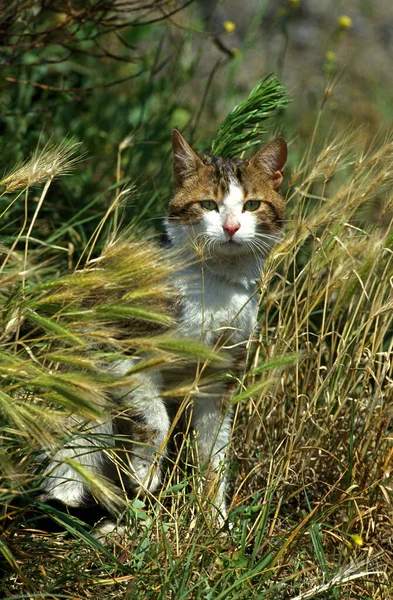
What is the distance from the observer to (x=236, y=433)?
3111 mm

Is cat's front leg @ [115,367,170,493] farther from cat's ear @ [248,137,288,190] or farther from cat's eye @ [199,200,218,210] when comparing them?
cat's ear @ [248,137,288,190]

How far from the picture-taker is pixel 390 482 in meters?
2.81

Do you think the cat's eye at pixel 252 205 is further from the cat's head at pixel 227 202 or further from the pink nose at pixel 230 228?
the pink nose at pixel 230 228

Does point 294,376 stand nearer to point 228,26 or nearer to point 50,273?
point 50,273

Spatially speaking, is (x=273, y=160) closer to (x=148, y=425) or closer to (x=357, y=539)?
(x=148, y=425)

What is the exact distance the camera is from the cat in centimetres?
275

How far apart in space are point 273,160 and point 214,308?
2.03ft

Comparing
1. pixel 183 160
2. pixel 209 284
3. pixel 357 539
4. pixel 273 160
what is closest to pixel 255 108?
pixel 273 160

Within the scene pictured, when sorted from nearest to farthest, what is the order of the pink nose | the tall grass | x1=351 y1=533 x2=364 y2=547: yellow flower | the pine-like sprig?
1. the tall grass
2. x1=351 y1=533 x2=364 y2=547: yellow flower
3. the pink nose
4. the pine-like sprig

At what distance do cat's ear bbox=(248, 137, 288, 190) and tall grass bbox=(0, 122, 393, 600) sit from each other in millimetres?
150

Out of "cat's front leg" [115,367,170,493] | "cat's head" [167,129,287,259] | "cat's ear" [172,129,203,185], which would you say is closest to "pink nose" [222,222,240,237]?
"cat's head" [167,129,287,259]

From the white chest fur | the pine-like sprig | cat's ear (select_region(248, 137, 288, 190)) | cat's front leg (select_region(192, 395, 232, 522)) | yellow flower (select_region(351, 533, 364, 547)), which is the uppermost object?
the pine-like sprig

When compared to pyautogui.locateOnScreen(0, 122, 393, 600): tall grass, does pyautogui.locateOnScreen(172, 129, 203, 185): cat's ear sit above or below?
above

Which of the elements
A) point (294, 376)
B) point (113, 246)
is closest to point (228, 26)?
point (294, 376)
